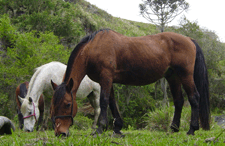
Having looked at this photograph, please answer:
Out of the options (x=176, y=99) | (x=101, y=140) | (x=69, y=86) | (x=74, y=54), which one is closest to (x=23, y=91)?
(x=74, y=54)

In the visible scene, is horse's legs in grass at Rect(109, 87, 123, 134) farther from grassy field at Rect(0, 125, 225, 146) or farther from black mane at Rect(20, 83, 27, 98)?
black mane at Rect(20, 83, 27, 98)

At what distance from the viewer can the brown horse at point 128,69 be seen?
312cm

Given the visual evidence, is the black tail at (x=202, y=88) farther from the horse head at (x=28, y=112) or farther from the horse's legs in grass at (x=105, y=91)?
the horse head at (x=28, y=112)

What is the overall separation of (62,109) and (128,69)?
1457 mm

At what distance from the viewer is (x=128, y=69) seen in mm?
3588

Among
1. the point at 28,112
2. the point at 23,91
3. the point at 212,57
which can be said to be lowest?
the point at 28,112

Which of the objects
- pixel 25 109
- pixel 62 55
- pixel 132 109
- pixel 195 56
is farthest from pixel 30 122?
pixel 132 109

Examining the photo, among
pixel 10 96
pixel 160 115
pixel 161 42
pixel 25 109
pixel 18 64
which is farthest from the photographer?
pixel 10 96

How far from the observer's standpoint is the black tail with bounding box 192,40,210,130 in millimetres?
4078

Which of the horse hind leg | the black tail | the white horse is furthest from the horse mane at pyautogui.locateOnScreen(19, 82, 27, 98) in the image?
the black tail

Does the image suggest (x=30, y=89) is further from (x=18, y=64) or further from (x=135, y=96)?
(x=135, y=96)

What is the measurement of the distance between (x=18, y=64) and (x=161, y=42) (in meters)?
9.04

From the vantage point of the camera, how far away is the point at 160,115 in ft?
24.7

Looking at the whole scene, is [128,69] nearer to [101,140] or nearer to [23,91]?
[101,140]
